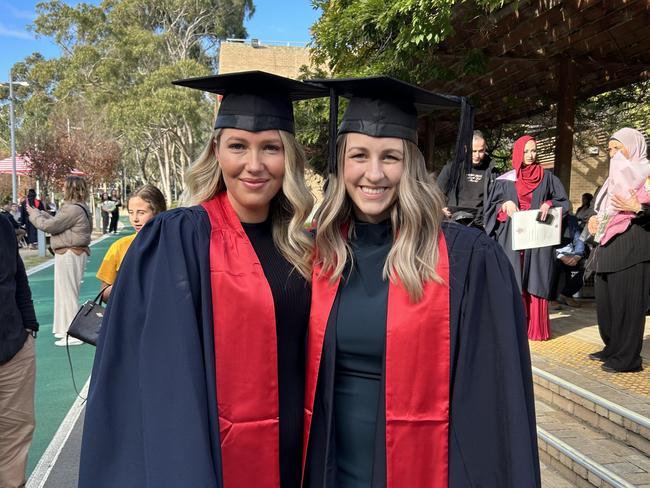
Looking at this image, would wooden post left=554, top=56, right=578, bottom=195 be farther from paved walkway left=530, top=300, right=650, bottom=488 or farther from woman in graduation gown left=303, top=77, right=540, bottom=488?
woman in graduation gown left=303, top=77, right=540, bottom=488

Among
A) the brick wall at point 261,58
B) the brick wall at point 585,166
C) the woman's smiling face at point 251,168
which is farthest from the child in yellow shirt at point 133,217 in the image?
the brick wall at point 261,58

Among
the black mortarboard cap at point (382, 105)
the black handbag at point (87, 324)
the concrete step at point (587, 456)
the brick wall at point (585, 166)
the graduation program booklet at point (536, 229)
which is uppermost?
the brick wall at point (585, 166)

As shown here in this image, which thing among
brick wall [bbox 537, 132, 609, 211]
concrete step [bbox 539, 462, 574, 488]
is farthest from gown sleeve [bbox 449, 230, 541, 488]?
brick wall [bbox 537, 132, 609, 211]

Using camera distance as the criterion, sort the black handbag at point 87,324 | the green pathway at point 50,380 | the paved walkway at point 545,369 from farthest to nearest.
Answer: the green pathway at point 50,380 < the paved walkway at point 545,369 < the black handbag at point 87,324

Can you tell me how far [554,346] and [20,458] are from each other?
4360 millimetres

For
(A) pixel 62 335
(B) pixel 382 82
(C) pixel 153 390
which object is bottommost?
(A) pixel 62 335

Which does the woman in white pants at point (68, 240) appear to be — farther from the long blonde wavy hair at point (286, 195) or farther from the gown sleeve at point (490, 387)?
the gown sleeve at point (490, 387)

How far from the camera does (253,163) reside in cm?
174

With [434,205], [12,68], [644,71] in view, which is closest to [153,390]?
[434,205]

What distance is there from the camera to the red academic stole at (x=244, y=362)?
5.12ft

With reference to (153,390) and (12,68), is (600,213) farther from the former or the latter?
(12,68)

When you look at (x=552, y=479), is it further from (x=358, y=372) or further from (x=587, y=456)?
(x=358, y=372)

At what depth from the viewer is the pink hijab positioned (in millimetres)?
3828

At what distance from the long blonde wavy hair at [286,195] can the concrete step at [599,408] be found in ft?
8.22
